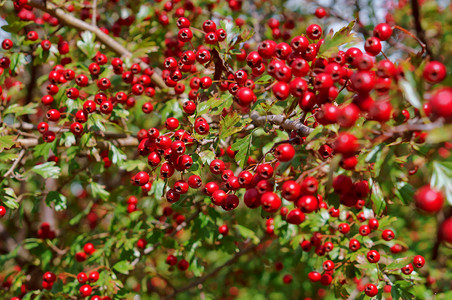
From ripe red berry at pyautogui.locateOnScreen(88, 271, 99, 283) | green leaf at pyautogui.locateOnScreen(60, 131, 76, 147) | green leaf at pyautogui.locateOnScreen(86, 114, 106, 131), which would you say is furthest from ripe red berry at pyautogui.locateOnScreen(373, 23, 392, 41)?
ripe red berry at pyautogui.locateOnScreen(88, 271, 99, 283)

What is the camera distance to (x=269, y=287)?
18.5ft

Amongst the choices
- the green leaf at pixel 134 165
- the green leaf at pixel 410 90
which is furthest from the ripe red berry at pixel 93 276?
the green leaf at pixel 410 90

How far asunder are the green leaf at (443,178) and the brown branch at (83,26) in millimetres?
2828

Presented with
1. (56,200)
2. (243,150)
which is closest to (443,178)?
(243,150)

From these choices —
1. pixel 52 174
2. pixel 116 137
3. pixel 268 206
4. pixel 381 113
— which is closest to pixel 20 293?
pixel 52 174

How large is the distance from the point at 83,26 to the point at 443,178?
3.56 meters

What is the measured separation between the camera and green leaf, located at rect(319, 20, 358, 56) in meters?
2.01

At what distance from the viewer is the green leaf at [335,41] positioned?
201 centimetres

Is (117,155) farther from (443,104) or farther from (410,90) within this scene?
(443,104)

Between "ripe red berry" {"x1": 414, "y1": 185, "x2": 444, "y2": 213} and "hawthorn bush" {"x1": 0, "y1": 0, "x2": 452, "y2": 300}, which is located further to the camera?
"hawthorn bush" {"x1": 0, "y1": 0, "x2": 452, "y2": 300}

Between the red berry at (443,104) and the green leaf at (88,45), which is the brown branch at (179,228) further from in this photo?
the red berry at (443,104)

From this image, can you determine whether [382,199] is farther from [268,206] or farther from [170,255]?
[170,255]

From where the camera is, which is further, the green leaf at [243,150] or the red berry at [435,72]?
the green leaf at [243,150]

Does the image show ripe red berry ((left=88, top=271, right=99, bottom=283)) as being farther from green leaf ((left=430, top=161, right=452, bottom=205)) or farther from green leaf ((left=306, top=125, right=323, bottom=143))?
green leaf ((left=430, top=161, right=452, bottom=205))
